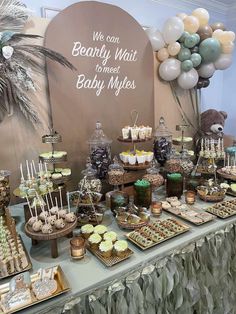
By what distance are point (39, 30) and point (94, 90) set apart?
0.56 m

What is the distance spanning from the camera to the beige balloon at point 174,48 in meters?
2.14

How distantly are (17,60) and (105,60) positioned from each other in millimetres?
676

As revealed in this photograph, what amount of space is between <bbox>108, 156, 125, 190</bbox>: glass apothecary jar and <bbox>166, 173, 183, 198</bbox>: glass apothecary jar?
37 cm

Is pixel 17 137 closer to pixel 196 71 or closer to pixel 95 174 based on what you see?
pixel 95 174

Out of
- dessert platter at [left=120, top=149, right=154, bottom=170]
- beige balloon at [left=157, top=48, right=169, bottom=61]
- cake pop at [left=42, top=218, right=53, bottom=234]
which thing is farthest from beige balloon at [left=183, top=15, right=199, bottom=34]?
cake pop at [left=42, top=218, right=53, bottom=234]

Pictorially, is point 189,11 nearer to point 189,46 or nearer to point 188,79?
point 189,46

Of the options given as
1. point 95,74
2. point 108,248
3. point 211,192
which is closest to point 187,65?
point 95,74

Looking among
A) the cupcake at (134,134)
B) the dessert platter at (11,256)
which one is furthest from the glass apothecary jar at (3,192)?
the cupcake at (134,134)

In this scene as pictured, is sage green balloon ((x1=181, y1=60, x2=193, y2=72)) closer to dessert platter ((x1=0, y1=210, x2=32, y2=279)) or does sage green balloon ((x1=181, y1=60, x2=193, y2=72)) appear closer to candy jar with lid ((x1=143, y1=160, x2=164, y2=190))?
candy jar with lid ((x1=143, y1=160, x2=164, y2=190))

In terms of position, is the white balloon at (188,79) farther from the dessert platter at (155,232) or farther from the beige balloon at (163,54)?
the dessert platter at (155,232)

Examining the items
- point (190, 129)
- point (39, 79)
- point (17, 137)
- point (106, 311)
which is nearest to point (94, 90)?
point (39, 79)

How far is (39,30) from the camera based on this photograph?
5.59 feet

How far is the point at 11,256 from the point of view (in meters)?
1.03

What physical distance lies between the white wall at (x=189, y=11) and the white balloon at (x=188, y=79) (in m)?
0.63
